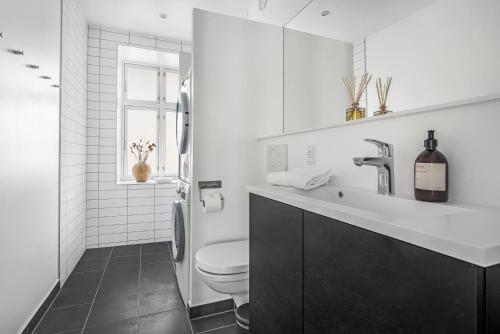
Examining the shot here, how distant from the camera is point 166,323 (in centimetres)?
167

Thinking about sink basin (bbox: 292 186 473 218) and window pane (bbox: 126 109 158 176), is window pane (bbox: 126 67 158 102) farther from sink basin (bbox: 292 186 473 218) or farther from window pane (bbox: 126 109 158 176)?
sink basin (bbox: 292 186 473 218)

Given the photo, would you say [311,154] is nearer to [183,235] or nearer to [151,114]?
[183,235]

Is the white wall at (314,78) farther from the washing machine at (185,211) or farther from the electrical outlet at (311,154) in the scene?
the washing machine at (185,211)

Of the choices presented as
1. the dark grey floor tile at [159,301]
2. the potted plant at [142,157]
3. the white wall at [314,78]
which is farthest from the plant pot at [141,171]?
the white wall at [314,78]

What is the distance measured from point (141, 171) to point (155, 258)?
1.09 metres

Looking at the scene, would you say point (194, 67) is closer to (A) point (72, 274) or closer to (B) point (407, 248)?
(B) point (407, 248)

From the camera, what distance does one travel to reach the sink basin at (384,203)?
29.2 inches

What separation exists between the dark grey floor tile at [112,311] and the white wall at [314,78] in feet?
5.67

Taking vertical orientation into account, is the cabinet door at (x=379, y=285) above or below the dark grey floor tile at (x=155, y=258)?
above

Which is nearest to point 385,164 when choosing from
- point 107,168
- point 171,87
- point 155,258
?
point 155,258

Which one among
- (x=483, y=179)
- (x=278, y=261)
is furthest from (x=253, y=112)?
(x=483, y=179)

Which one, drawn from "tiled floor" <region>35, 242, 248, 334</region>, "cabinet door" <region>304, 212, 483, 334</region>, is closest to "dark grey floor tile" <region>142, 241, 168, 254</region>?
"tiled floor" <region>35, 242, 248, 334</region>

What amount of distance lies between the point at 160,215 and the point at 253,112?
6.85 feet

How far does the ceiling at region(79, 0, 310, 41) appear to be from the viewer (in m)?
2.56
